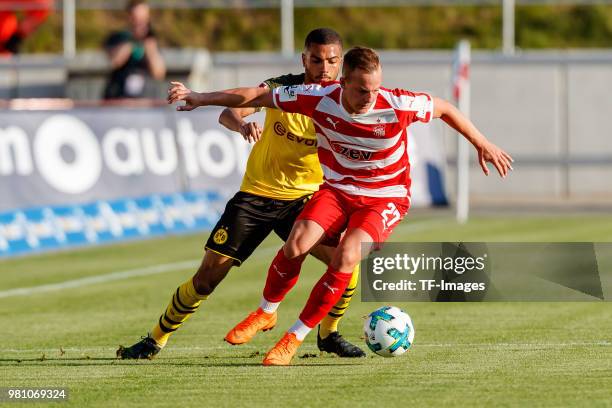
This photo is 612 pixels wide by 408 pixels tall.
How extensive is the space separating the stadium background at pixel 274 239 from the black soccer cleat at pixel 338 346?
12cm

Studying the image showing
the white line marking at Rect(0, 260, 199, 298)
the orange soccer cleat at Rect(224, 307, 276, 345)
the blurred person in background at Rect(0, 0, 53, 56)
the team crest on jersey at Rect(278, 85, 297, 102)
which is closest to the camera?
the team crest on jersey at Rect(278, 85, 297, 102)

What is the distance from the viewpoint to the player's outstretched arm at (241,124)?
9.01 m

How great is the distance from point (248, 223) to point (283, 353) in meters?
1.08

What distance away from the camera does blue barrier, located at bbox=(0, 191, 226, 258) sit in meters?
17.1

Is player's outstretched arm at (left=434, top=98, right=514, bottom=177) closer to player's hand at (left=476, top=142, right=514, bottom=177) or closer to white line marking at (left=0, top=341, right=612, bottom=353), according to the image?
player's hand at (left=476, top=142, right=514, bottom=177)

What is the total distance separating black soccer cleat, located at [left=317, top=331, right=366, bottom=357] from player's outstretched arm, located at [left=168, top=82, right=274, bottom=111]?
5.28 ft

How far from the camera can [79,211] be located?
18.2 metres

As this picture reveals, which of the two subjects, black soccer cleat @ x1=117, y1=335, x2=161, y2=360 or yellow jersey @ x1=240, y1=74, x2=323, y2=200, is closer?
black soccer cleat @ x1=117, y1=335, x2=161, y2=360

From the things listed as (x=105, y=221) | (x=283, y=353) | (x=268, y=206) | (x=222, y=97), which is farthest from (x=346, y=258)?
(x=105, y=221)

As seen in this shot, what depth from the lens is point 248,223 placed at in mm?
9469

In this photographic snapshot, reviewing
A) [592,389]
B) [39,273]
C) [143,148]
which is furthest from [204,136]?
[592,389]

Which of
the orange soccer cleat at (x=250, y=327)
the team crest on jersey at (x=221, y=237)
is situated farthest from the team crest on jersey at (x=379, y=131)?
the orange soccer cleat at (x=250, y=327)

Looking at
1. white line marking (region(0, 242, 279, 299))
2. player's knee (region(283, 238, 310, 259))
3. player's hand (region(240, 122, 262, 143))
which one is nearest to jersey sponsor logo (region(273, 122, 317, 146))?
player's hand (region(240, 122, 262, 143))

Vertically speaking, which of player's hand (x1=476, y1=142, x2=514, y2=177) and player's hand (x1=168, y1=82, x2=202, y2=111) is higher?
player's hand (x1=168, y1=82, x2=202, y2=111)
